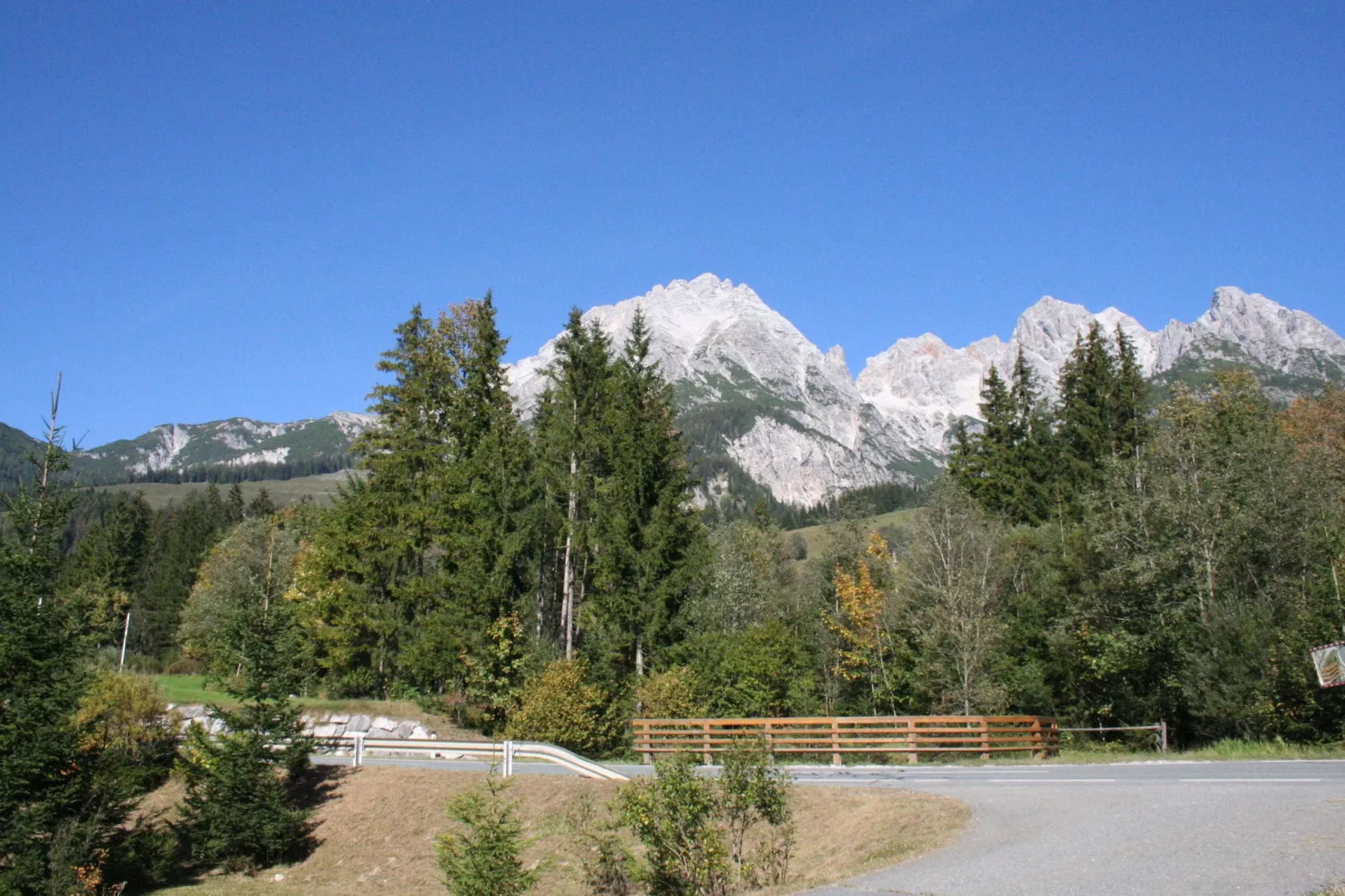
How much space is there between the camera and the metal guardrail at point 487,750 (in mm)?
Answer: 23750

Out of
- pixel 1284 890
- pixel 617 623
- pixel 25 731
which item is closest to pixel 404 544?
pixel 617 623

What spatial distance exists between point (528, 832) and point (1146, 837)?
13.5 metres

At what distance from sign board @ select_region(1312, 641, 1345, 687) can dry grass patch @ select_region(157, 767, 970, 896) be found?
219 inches

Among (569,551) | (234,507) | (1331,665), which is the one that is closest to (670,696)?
(569,551)

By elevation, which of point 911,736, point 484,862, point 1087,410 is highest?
point 1087,410

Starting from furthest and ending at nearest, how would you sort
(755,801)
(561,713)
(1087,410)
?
(1087,410)
(561,713)
(755,801)

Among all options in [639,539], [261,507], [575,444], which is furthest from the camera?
[261,507]

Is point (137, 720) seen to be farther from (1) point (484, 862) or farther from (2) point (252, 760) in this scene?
(1) point (484, 862)

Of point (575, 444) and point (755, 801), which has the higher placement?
point (575, 444)

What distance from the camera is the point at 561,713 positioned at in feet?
94.0

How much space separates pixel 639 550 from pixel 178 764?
53.0 ft

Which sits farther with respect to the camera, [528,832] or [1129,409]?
[1129,409]

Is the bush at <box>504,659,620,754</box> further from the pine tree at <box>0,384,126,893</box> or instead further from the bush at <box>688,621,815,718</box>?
the pine tree at <box>0,384,126,893</box>

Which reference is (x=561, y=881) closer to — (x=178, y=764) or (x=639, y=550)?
(x=178, y=764)
